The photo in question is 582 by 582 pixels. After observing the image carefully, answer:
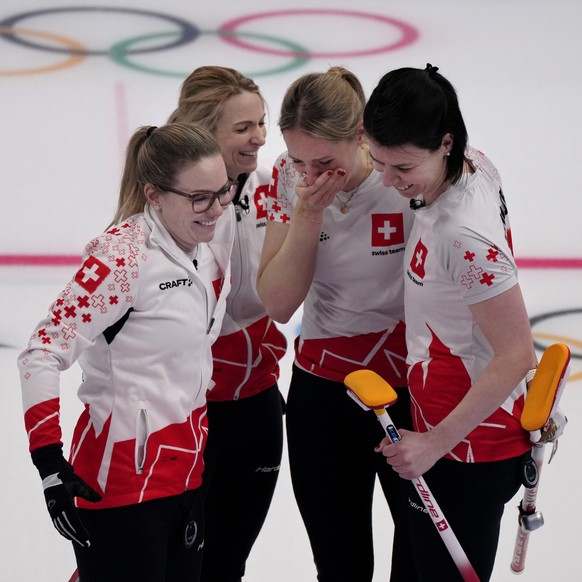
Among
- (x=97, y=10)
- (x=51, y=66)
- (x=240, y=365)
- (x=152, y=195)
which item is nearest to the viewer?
(x=152, y=195)

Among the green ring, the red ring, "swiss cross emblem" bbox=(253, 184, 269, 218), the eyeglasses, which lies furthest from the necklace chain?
the red ring

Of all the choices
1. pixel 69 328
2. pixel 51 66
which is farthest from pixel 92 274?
pixel 51 66

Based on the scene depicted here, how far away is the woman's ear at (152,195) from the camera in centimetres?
230

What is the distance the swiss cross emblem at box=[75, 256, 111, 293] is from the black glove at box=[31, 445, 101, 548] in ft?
1.07

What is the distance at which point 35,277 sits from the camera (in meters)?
4.93

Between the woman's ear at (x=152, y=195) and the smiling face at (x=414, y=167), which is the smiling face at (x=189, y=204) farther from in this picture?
the smiling face at (x=414, y=167)

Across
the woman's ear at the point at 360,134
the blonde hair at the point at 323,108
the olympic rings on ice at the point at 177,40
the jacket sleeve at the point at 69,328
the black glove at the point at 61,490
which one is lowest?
the black glove at the point at 61,490

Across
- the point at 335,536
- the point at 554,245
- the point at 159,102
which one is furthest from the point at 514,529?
the point at 159,102

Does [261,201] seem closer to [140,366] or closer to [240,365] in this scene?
[240,365]

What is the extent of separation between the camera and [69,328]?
2.12 metres

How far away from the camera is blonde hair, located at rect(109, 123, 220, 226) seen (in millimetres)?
2287

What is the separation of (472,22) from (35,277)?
13.8 feet

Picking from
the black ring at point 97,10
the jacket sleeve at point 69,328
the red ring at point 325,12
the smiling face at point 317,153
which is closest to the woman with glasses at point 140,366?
the jacket sleeve at point 69,328

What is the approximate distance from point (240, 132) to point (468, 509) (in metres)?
1.09
